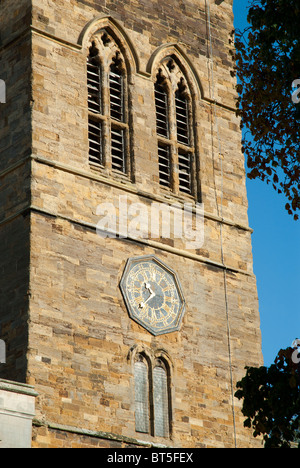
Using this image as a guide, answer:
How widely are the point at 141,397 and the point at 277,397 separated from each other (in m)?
9.42

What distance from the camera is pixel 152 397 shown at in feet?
98.5

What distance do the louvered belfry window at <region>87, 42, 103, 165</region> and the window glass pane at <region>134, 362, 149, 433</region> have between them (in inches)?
202

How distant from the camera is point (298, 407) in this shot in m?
20.5

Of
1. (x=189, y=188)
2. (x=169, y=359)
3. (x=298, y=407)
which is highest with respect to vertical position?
(x=189, y=188)

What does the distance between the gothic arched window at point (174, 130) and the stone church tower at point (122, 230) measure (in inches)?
1.6

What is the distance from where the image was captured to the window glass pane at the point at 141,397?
29.6 metres

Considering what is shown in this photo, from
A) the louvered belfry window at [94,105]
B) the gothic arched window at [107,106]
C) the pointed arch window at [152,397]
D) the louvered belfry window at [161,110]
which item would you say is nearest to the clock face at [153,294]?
the pointed arch window at [152,397]

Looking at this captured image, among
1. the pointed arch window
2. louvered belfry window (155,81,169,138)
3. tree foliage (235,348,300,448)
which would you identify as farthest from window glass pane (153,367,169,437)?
tree foliage (235,348,300,448)

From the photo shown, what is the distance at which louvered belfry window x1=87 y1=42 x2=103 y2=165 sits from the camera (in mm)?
32312

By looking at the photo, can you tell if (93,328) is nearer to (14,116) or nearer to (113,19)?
(14,116)

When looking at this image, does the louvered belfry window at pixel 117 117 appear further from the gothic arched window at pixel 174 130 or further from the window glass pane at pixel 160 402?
the window glass pane at pixel 160 402

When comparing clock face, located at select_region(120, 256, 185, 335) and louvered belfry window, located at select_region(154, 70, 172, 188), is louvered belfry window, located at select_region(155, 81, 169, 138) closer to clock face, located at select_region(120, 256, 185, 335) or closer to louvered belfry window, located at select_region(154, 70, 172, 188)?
louvered belfry window, located at select_region(154, 70, 172, 188)

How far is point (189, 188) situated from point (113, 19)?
182 inches
